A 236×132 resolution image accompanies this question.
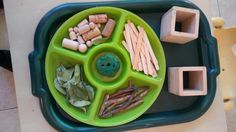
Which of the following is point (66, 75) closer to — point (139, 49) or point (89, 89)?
point (89, 89)

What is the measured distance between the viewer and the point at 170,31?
617mm

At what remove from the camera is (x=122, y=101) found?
25.5 inches

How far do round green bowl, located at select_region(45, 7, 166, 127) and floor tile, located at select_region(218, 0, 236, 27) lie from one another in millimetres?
649

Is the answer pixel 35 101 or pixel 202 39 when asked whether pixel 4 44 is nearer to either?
pixel 35 101

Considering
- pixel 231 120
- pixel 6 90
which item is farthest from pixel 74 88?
pixel 231 120

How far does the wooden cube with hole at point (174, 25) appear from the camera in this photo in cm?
62

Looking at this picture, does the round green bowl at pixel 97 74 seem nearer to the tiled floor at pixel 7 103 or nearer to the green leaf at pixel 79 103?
the green leaf at pixel 79 103

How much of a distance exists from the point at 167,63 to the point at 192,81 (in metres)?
0.08

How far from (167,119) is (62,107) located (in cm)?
25

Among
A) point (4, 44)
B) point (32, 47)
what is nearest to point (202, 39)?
point (32, 47)

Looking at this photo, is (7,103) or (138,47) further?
(7,103)

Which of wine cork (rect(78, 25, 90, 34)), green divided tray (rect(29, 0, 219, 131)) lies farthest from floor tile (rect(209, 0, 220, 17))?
wine cork (rect(78, 25, 90, 34))

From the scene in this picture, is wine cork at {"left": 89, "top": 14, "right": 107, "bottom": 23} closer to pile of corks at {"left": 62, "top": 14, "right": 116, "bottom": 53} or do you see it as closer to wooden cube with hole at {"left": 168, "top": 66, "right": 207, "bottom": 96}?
pile of corks at {"left": 62, "top": 14, "right": 116, "bottom": 53}

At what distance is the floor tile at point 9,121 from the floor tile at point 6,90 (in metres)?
0.02
